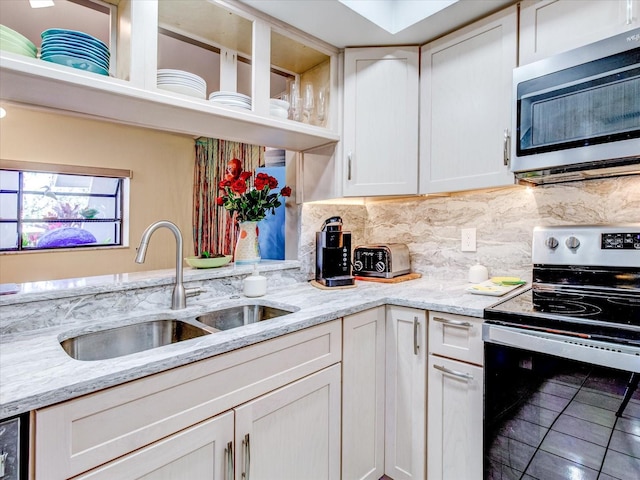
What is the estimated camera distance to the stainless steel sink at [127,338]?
1165 millimetres

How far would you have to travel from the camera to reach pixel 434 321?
143 centimetres

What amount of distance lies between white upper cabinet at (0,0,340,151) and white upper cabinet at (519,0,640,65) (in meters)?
0.91

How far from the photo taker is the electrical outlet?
193cm

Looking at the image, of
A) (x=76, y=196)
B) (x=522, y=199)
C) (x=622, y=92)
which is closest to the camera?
(x=622, y=92)

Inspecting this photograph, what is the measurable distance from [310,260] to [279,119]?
2.74 ft

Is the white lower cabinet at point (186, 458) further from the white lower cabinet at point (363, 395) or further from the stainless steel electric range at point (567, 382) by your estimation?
the stainless steel electric range at point (567, 382)

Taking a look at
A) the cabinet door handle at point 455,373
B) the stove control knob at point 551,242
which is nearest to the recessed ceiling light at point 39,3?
the cabinet door handle at point 455,373

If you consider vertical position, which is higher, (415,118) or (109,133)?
(109,133)

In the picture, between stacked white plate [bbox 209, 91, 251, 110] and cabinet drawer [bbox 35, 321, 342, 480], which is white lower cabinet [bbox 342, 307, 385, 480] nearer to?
cabinet drawer [bbox 35, 321, 342, 480]

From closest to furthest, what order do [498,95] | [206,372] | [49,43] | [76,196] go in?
1. [206,372]
2. [49,43]
3. [498,95]
4. [76,196]

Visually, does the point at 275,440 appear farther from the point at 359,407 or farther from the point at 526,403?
the point at 526,403

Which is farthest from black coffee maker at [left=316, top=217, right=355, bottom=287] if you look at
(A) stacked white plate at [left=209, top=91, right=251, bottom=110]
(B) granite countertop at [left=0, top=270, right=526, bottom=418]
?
(A) stacked white plate at [left=209, top=91, right=251, bottom=110]

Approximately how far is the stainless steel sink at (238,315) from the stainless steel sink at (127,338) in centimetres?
10

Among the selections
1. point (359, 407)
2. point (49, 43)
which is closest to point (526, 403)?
point (359, 407)
